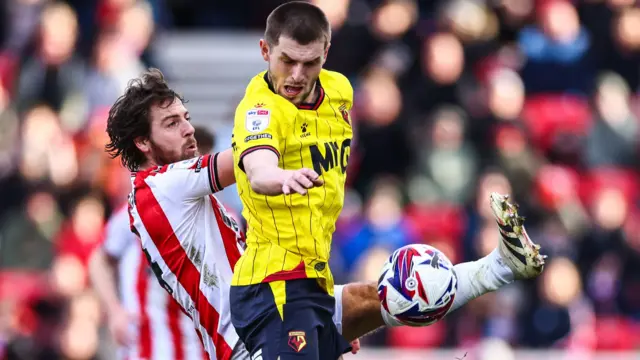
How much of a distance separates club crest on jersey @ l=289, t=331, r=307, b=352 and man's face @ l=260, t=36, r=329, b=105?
3.48 ft

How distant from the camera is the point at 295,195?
661 cm

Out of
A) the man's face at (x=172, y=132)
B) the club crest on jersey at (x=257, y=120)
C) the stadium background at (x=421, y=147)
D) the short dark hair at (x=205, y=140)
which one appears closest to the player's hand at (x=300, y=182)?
the club crest on jersey at (x=257, y=120)

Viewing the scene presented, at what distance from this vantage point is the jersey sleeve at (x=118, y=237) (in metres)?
9.08

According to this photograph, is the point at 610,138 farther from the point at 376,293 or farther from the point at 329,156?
the point at 329,156

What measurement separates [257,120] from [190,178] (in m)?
0.86

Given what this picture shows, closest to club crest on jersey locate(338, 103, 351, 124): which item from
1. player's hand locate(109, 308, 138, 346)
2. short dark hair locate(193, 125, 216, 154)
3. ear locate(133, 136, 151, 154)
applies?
ear locate(133, 136, 151, 154)

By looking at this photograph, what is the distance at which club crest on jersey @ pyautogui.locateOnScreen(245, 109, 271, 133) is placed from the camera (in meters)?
6.39

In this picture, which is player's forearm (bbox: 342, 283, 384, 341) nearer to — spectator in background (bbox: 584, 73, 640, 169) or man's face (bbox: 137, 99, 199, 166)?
man's face (bbox: 137, 99, 199, 166)

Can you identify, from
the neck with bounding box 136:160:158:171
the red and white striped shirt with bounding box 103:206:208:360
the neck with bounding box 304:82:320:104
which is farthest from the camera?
the red and white striped shirt with bounding box 103:206:208:360

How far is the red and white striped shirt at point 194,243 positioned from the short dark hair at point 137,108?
0.83 ft

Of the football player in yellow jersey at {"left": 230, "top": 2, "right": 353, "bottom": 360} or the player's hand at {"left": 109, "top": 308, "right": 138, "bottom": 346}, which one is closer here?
the football player in yellow jersey at {"left": 230, "top": 2, "right": 353, "bottom": 360}

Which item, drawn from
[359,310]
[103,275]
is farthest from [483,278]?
[103,275]

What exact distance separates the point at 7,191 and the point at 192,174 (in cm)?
795

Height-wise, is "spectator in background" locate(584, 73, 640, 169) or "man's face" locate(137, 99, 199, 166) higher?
"spectator in background" locate(584, 73, 640, 169)
